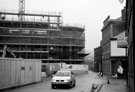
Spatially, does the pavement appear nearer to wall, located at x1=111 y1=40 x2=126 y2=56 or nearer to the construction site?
wall, located at x1=111 y1=40 x2=126 y2=56

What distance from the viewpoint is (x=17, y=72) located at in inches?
973

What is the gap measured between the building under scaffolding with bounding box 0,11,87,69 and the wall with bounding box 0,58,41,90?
51.8 meters

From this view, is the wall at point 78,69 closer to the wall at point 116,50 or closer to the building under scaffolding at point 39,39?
the building under scaffolding at point 39,39

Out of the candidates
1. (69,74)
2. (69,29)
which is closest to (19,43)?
(69,29)

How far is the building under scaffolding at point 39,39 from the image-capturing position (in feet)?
274

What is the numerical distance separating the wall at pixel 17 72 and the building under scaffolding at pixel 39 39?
51.8 metres

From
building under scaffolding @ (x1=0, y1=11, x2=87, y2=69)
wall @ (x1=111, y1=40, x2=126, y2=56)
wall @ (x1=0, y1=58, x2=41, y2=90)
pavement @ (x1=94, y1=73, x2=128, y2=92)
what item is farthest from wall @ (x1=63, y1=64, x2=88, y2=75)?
pavement @ (x1=94, y1=73, x2=128, y2=92)

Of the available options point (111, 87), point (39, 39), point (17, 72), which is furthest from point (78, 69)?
point (111, 87)

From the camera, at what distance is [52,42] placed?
8594 centimetres

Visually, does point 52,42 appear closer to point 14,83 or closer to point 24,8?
point 24,8

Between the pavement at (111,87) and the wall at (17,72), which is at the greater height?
the wall at (17,72)

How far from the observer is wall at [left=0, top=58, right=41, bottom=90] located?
21206 mm

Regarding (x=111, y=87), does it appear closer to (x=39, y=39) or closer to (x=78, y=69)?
(x=78, y=69)

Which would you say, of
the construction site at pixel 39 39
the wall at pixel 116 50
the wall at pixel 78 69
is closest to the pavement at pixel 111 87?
the wall at pixel 116 50
